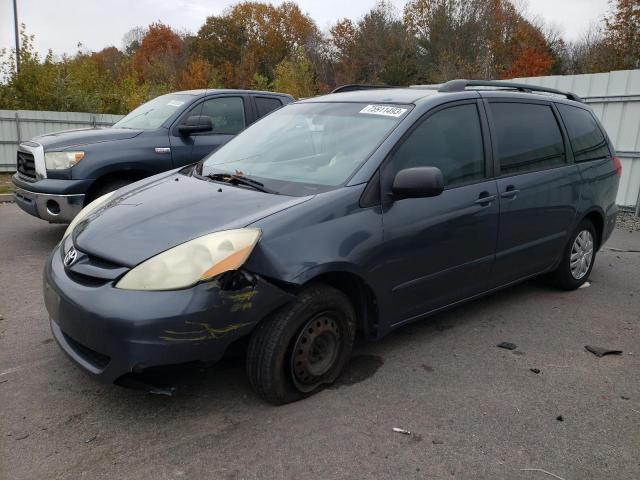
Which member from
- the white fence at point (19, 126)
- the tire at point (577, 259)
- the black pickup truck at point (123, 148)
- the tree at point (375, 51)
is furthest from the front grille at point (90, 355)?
the tree at point (375, 51)

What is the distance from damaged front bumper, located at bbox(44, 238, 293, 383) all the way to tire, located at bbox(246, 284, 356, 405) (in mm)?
119

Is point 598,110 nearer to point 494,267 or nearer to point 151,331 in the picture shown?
point 494,267

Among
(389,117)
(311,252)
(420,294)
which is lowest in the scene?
(420,294)

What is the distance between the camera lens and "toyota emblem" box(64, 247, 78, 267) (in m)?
2.87

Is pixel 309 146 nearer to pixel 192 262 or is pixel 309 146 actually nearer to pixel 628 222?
pixel 192 262

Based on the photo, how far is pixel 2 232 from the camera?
691 cm

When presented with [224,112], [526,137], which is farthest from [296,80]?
[526,137]

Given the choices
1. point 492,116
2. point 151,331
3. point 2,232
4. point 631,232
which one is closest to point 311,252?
point 151,331

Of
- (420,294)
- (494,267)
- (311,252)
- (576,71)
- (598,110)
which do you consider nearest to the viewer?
(311,252)

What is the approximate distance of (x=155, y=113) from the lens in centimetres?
690

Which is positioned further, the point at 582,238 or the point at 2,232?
the point at 2,232

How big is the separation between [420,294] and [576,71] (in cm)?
3200

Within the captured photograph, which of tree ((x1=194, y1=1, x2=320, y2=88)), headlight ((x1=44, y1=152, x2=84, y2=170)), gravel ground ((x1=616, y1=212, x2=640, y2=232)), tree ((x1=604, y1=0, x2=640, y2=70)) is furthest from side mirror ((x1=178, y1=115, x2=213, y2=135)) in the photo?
tree ((x1=194, y1=1, x2=320, y2=88))

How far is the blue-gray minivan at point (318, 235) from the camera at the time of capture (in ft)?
8.38
